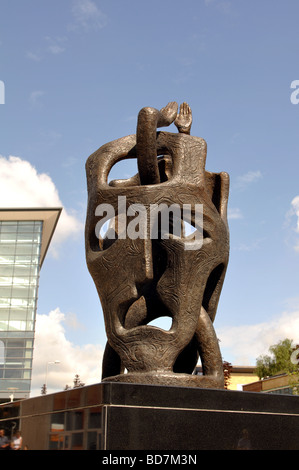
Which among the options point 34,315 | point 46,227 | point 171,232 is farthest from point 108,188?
point 46,227

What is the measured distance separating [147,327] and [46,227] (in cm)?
3065

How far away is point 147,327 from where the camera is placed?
239 inches

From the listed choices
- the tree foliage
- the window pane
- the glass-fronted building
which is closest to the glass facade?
the glass-fronted building

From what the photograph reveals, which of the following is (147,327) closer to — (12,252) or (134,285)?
(134,285)

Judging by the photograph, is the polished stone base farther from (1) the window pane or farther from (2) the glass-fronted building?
(2) the glass-fronted building

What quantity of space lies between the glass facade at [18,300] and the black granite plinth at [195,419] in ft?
88.1

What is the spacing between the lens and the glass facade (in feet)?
101

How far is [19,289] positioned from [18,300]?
67 centimetres

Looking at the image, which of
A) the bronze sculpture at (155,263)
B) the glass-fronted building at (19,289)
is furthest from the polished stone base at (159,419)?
the glass-fronted building at (19,289)

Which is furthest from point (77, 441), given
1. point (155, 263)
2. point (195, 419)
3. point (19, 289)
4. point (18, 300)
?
point (19, 289)

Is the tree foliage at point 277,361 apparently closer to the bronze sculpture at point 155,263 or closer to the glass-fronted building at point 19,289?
the glass-fronted building at point 19,289

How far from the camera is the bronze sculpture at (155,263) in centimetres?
607

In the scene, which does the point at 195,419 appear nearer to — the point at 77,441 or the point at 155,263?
the point at 77,441

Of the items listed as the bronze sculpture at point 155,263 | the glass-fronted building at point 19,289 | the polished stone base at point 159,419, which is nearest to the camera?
the polished stone base at point 159,419
